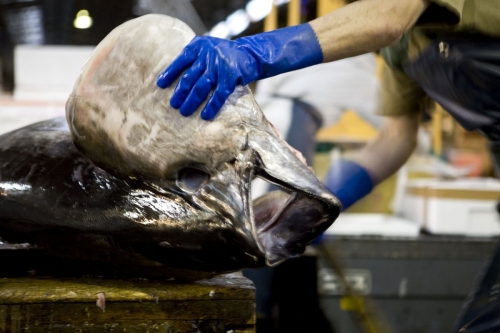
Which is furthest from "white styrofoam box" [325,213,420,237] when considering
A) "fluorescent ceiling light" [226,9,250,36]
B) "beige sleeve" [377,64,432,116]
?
"fluorescent ceiling light" [226,9,250,36]

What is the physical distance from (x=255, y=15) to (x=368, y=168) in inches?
49.9

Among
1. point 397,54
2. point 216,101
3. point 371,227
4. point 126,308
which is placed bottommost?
point 371,227

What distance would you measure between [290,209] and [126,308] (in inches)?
13.6

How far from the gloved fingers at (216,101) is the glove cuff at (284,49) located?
0.11 m

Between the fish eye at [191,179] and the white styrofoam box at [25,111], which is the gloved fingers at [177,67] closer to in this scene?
the fish eye at [191,179]

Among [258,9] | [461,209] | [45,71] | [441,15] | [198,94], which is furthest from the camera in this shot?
[461,209]

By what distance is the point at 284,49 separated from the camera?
111 cm

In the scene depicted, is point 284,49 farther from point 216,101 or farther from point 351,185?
point 351,185

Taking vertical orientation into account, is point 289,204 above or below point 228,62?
below

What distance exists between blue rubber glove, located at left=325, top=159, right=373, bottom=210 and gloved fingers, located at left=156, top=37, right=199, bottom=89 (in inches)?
44.2

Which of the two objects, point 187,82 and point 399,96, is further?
point 399,96

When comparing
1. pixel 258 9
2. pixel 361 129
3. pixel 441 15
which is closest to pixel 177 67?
pixel 441 15

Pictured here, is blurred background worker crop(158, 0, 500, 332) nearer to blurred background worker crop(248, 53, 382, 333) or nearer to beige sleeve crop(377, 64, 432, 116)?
beige sleeve crop(377, 64, 432, 116)

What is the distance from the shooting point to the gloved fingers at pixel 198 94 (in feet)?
3.24
